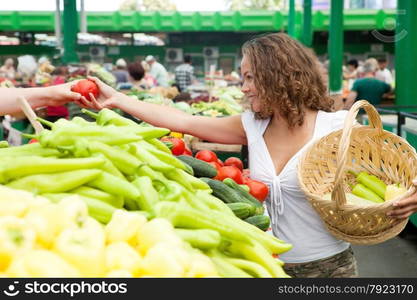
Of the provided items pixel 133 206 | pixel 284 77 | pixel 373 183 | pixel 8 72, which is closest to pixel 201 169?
pixel 284 77

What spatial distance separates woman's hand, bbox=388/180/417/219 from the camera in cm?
268

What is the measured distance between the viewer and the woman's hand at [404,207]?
105 inches

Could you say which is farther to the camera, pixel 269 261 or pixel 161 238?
pixel 269 261

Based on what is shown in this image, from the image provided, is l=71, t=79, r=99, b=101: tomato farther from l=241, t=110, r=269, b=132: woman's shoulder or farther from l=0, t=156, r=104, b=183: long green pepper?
l=0, t=156, r=104, b=183: long green pepper

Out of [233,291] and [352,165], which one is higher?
[233,291]

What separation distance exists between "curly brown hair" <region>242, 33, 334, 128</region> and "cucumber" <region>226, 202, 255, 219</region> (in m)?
0.72

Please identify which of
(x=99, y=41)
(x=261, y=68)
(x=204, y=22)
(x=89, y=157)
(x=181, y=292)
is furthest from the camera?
(x=99, y=41)

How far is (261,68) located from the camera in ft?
9.89

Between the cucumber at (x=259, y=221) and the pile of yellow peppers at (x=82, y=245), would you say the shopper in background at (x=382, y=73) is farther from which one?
the pile of yellow peppers at (x=82, y=245)

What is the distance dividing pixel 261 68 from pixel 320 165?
0.59m

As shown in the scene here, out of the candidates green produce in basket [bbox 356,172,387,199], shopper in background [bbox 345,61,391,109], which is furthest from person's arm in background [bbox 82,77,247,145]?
shopper in background [bbox 345,61,391,109]

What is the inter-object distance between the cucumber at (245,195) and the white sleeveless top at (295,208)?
0.29m

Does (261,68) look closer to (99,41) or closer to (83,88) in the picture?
(83,88)

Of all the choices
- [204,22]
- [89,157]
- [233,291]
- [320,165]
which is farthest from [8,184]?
[204,22]
